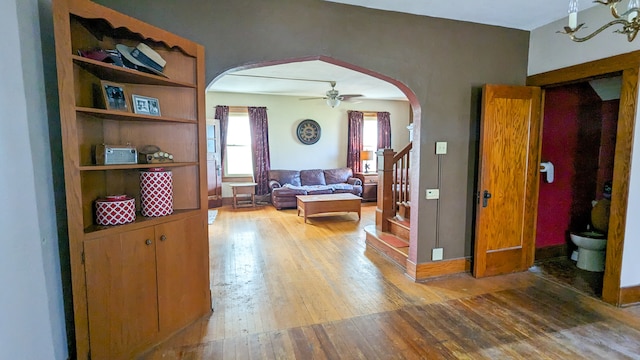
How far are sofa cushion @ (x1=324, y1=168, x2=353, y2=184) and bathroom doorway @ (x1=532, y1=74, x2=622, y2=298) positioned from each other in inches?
185

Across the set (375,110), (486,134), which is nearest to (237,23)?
(486,134)

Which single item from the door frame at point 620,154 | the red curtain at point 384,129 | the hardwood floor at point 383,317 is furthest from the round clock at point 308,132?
the door frame at point 620,154

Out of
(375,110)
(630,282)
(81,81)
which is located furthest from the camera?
(375,110)

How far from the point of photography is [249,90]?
23.5ft

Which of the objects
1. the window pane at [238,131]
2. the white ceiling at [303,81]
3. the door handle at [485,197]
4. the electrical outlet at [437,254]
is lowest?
the electrical outlet at [437,254]

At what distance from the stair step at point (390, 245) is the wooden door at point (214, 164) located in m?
4.08

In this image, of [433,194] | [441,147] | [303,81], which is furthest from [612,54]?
[303,81]

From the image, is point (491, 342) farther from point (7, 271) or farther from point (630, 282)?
point (7, 271)

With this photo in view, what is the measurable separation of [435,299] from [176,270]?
220 cm

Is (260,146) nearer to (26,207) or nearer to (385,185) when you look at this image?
(385,185)

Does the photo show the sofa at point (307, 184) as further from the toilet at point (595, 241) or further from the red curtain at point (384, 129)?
the toilet at point (595, 241)

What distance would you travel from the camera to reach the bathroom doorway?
12.0 feet

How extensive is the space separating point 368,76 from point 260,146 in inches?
129

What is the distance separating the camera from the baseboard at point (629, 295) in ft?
8.98
